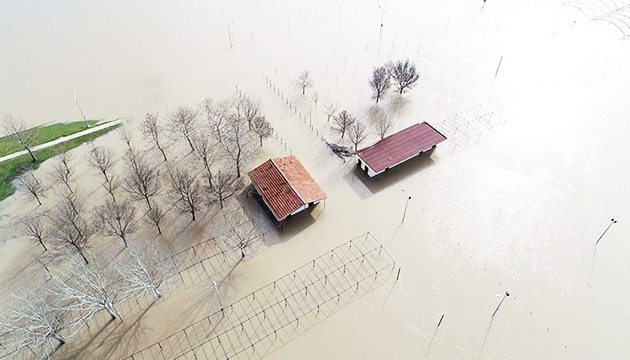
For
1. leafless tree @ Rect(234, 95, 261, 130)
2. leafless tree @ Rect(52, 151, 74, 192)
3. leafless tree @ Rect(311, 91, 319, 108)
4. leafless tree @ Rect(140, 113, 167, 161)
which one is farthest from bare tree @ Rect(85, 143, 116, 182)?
leafless tree @ Rect(311, 91, 319, 108)

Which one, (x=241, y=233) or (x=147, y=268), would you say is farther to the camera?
(x=241, y=233)

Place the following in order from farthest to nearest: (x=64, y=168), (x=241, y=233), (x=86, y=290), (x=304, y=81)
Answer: (x=304, y=81), (x=64, y=168), (x=241, y=233), (x=86, y=290)

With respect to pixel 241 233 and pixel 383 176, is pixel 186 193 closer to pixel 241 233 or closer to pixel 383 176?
pixel 241 233

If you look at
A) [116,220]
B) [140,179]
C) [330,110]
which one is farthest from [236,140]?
[116,220]

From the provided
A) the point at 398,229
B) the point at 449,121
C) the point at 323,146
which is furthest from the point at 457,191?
the point at 323,146

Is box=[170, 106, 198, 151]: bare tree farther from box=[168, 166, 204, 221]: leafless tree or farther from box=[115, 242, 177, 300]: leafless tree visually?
box=[115, 242, 177, 300]: leafless tree

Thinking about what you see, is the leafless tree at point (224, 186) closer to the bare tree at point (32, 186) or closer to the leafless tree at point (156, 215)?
the leafless tree at point (156, 215)
